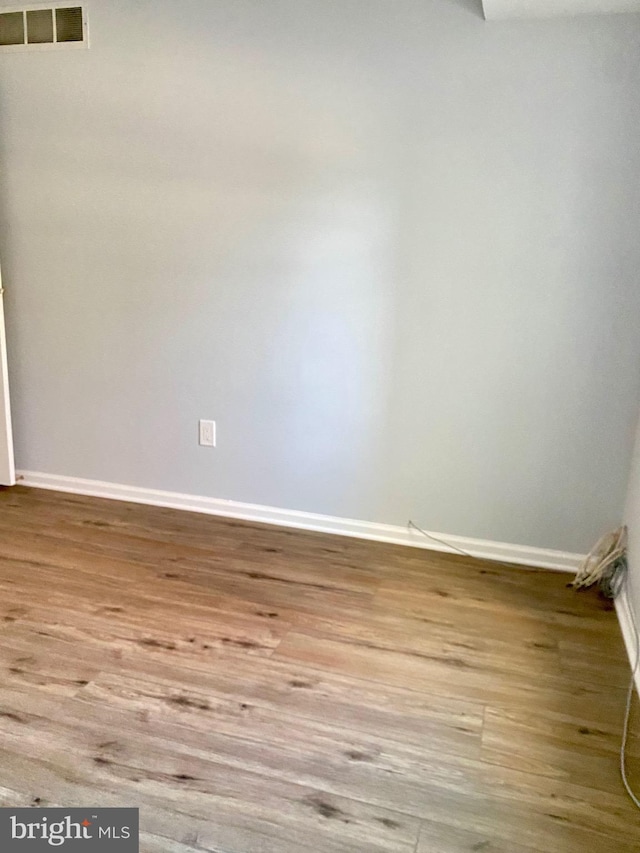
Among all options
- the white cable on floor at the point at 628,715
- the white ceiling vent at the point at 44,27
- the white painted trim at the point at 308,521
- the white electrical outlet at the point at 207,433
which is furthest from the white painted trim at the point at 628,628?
the white ceiling vent at the point at 44,27

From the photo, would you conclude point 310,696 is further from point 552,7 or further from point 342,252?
point 552,7

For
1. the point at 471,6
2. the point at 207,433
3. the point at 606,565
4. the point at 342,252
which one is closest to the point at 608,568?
the point at 606,565

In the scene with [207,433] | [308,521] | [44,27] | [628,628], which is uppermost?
[44,27]

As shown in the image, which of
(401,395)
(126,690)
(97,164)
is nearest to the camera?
(126,690)

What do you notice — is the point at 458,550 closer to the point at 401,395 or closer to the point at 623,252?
the point at 401,395

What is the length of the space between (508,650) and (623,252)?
136cm

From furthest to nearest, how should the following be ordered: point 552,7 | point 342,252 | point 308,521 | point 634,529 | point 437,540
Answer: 1. point 308,521
2. point 437,540
3. point 342,252
4. point 634,529
5. point 552,7

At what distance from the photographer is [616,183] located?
226 cm

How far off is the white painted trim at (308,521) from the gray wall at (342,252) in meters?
0.05

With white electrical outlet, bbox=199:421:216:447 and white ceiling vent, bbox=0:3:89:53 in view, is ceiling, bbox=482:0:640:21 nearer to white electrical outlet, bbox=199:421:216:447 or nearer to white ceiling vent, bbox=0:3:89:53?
white ceiling vent, bbox=0:3:89:53

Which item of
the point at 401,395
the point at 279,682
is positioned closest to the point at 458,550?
the point at 401,395

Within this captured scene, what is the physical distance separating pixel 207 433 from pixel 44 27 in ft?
5.81

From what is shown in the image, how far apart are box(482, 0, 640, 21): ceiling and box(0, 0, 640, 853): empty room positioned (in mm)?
17

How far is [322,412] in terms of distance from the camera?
2762mm
